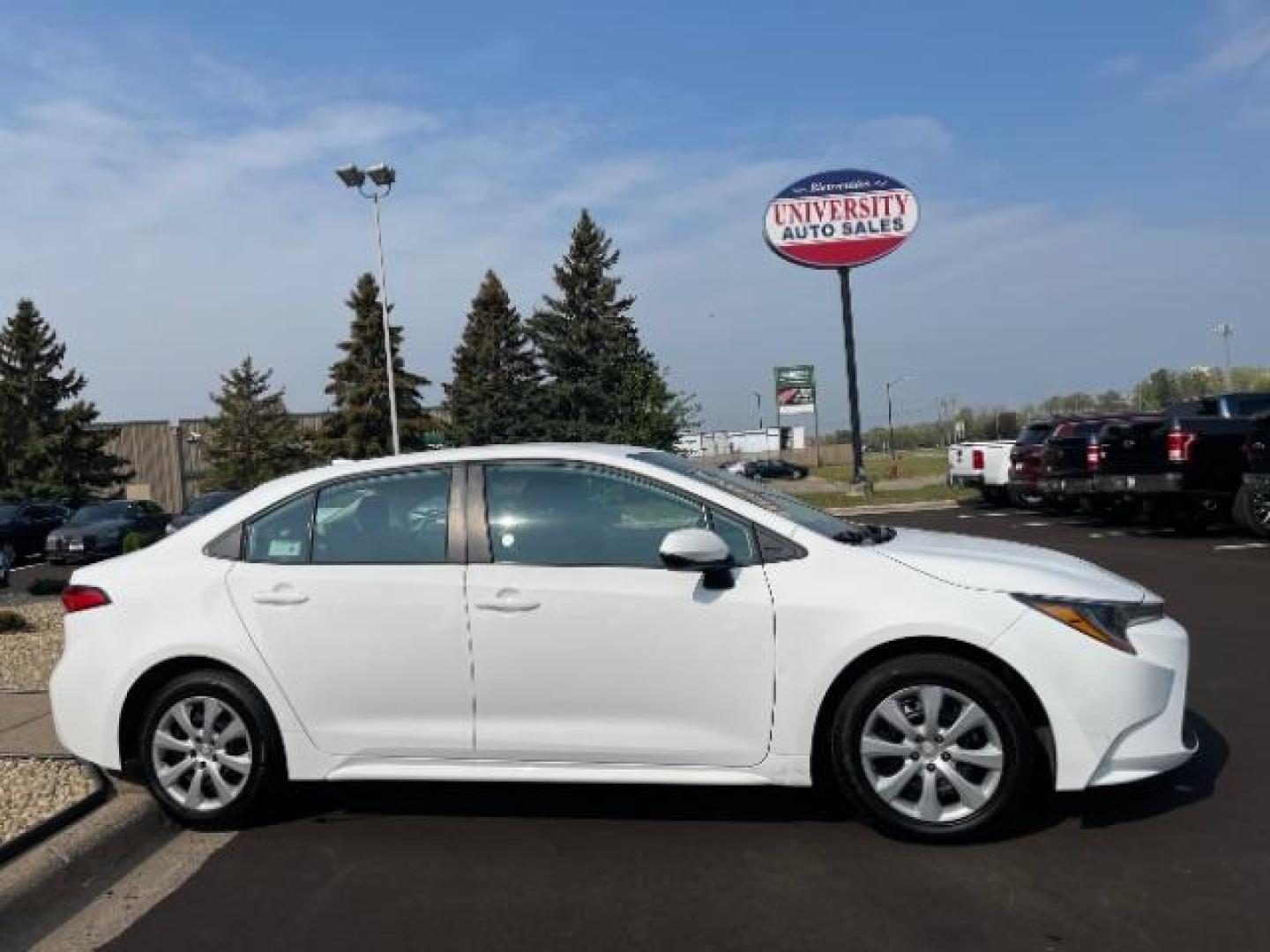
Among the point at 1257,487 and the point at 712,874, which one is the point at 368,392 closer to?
the point at 1257,487

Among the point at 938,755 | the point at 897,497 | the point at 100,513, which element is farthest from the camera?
the point at 897,497

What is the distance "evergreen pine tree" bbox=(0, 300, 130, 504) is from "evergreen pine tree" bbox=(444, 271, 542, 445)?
49.4 feet

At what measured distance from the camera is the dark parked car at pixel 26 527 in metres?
24.8

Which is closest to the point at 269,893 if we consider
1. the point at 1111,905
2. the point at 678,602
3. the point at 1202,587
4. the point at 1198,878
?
the point at 678,602

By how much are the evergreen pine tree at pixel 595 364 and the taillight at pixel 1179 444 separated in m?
27.5

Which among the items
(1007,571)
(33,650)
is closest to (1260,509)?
(1007,571)

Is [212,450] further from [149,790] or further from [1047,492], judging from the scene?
[149,790]

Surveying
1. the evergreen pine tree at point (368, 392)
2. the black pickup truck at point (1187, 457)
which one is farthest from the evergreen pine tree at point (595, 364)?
the black pickup truck at point (1187, 457)

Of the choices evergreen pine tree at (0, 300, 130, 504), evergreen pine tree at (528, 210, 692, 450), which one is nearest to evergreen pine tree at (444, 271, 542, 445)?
evergreen pine tree at (528, 210, 692, 450)

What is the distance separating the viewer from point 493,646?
4.48m

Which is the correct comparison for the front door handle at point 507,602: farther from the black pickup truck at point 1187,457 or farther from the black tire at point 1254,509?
the black tire at point 1254,509

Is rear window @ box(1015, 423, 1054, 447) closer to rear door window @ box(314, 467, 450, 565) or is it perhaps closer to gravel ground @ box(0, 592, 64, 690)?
gravel ground @ box(0, 592, 64, 690)

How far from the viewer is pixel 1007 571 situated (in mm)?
4367

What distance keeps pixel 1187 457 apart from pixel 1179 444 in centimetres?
20
